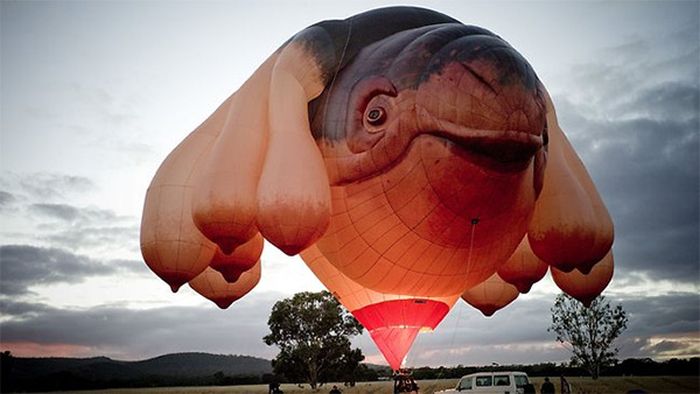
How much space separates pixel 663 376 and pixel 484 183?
104 feet

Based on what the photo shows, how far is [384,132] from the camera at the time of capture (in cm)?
855

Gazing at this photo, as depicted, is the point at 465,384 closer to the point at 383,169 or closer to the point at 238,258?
the point at 238,258

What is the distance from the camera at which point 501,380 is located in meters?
15.6

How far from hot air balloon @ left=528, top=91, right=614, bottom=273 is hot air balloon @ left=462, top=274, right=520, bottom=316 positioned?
10.2ft

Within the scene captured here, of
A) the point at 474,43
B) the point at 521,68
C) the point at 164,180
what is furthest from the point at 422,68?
the point at 164,180

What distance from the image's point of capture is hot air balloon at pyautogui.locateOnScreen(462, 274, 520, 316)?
1394 cm

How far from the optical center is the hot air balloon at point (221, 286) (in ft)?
Answer: 40.7

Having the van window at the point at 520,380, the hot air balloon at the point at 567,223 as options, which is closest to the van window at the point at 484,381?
the van window at the point at 520,380

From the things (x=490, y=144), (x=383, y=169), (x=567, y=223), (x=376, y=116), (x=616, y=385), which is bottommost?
(x=616, y=385)

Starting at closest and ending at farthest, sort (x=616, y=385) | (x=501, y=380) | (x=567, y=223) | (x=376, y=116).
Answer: (x=376, y=116)
(x=567, y=223)
(x=501, y=380)
(x=616, y=385)

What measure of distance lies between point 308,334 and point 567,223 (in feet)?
96.1

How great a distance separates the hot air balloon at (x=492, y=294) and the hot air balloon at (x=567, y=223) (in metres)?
3.12

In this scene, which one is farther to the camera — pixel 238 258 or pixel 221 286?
pixel 221 286

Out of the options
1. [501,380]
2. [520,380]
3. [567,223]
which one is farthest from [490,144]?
[520,380]
